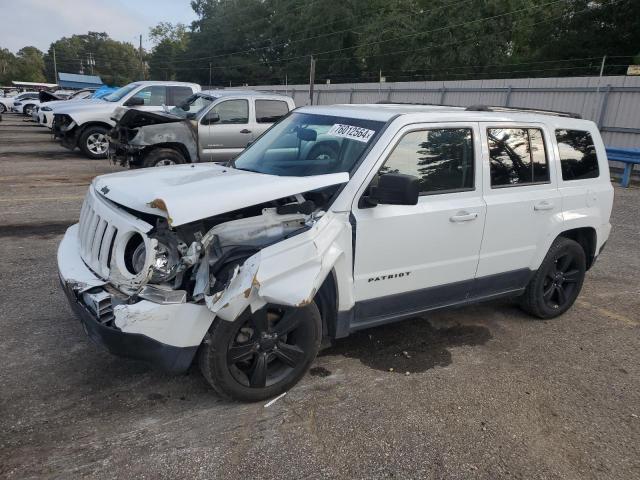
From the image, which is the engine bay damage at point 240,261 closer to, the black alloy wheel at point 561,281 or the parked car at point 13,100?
the black alloy wheel at point 561,281

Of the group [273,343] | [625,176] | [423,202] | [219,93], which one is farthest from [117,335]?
[625,176]

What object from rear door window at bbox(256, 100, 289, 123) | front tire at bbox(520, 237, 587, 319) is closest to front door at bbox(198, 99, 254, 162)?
rear door window at bbox(256, 100, 289, 123)

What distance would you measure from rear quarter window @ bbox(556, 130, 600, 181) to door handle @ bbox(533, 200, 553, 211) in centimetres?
35

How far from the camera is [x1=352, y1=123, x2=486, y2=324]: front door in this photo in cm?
335

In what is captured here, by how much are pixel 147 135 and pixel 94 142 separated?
16.0ft

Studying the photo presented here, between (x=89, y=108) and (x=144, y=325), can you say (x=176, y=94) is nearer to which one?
(x=89, y=108)

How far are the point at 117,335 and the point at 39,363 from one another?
1161 millimetres

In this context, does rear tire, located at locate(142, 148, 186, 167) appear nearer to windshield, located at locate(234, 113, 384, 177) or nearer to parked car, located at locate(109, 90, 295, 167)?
parked car, located at locate(109, 90, 295, 167)

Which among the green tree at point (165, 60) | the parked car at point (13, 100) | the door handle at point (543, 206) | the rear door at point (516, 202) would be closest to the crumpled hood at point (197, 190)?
the rear door at point (516, 202)

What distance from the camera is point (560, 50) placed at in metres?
30.9

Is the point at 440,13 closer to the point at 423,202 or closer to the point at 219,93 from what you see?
the point at 219,93

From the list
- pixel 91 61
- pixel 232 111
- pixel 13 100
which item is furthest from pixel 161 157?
pixel 91 61

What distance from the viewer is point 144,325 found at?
2.69 metres

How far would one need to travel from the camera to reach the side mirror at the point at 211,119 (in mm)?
10094
